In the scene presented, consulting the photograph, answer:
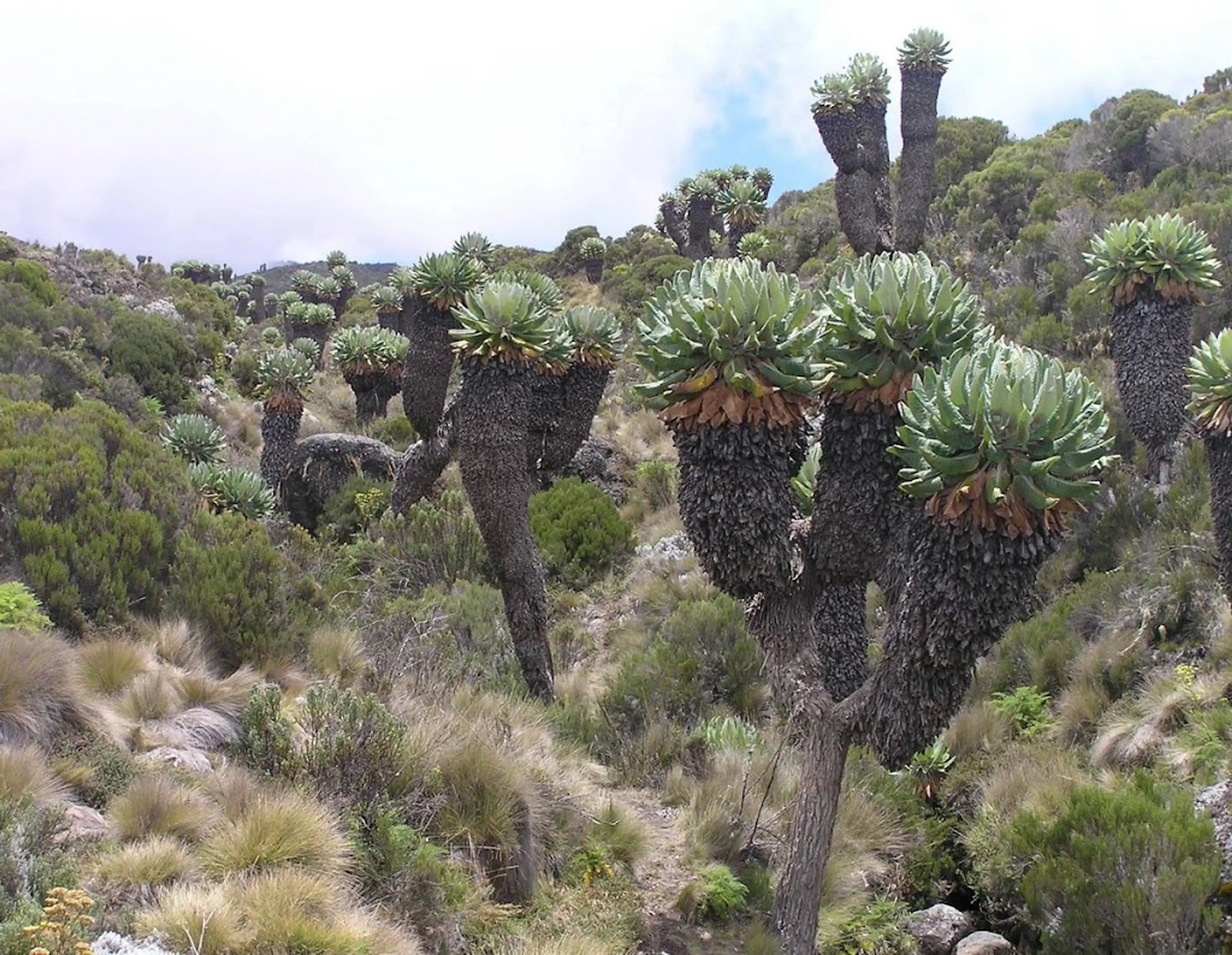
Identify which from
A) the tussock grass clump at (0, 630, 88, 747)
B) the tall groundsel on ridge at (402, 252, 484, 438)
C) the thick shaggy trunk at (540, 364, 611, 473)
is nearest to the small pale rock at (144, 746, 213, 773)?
the tussock grass clump at (0, 630, 88, 747)

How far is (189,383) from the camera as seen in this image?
64.9 ft

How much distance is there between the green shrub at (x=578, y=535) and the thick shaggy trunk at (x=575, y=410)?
2055mm

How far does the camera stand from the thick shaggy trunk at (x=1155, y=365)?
9.84 meters

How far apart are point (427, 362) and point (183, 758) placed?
7.51m

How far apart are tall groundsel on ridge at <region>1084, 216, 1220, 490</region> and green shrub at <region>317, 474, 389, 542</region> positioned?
1008 cm

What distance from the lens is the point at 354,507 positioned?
14672mm

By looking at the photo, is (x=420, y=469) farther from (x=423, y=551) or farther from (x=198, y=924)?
(x=198, y=924)

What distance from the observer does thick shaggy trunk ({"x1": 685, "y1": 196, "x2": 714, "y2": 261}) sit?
25891 mm

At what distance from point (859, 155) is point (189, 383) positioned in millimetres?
14380

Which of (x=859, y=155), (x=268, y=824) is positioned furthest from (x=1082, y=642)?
(x=859, y=155)

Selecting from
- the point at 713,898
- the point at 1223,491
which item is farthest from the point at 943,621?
the point at 1223,491

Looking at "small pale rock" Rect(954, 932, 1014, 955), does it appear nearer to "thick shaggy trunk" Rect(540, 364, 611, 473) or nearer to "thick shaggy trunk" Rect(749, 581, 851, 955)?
"thick shaggy trunk" Rect(749, 581, 851, 955)

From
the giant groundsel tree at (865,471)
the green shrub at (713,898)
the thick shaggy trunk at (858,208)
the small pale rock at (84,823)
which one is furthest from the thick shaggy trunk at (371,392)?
the small pale rock at (84,823)

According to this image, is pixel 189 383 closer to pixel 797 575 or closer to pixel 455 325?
pixel 455 325
